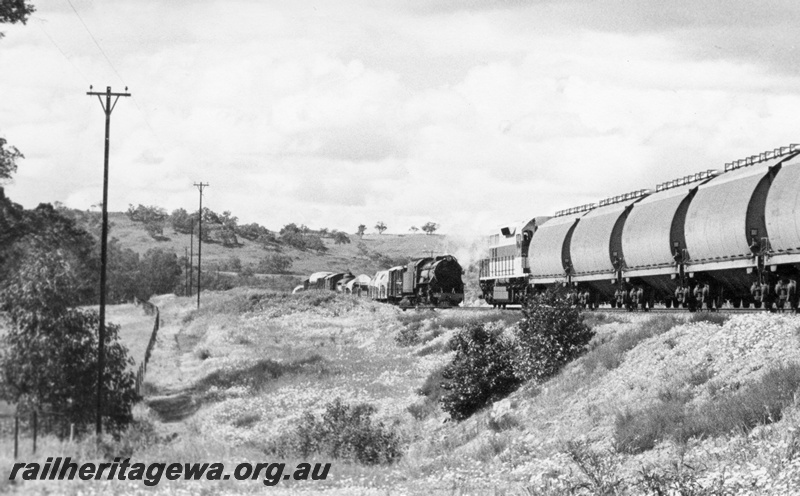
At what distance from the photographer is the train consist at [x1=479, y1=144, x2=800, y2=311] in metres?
26.8

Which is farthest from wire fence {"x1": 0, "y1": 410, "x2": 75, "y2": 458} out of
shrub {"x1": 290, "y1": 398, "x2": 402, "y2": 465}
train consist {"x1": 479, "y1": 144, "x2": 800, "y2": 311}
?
train consist {"x1": 479, "y1": 144, "x2": 800, "y2": 311}

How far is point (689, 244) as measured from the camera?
31781 mm

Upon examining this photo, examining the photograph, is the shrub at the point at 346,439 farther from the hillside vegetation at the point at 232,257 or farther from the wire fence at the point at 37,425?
the hillside vegetation at the point at 232,257

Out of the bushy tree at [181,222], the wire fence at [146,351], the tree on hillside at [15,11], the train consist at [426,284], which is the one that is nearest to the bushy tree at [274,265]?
the bushy tree at [181,222]

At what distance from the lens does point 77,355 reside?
89.2 ft

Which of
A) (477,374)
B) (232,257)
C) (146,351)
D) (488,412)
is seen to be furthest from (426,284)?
(232,257)

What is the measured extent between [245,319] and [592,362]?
47402 mm

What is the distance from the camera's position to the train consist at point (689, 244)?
26.8m

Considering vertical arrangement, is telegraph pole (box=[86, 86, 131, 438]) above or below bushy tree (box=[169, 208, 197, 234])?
below

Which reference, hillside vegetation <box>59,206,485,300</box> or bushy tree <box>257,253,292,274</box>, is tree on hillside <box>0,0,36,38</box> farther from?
bushy tree <box>257,253,292,274</box>

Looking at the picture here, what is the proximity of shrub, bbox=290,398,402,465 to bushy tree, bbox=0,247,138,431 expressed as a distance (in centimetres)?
518

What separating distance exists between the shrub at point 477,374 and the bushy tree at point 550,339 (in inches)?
20.7

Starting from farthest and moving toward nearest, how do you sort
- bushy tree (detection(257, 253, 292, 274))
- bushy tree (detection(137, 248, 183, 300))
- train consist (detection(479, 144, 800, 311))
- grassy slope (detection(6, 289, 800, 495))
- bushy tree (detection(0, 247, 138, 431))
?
bushy tree (detection(257, 253, 292, 274)) < bushy tree (detection(137, 248, 183, 300)) < train consist (detection(479, 144, 800, 311)) < bushy tree (detection(0, 247, 138, 431)) < grassy slope (detection(6, 289, 800, 495))

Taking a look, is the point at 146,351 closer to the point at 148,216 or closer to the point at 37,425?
the point at 37,425
